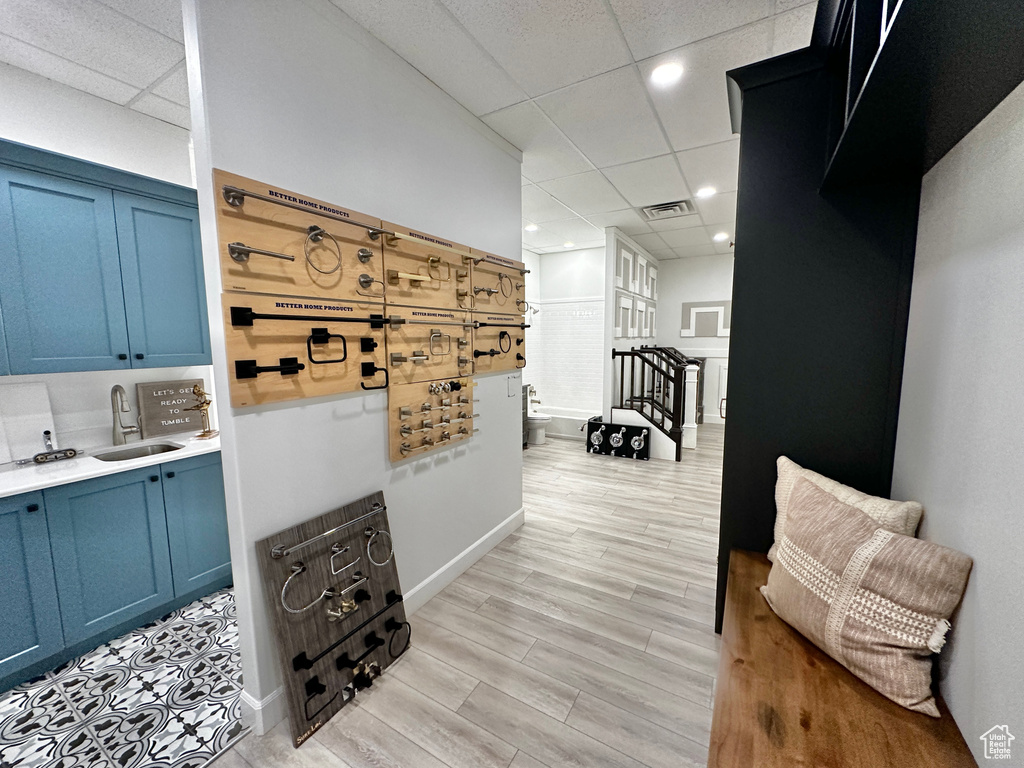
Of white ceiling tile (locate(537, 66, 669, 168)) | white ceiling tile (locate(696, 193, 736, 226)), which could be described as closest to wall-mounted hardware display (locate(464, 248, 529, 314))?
white ceiling tile (locate(537, 66, 669, 168))

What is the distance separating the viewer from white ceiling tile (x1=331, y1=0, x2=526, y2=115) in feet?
5.79

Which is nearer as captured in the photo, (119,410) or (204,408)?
(119,410)

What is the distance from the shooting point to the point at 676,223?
5137 millimetres

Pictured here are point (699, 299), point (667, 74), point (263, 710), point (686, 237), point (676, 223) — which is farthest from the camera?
point (699, 299)

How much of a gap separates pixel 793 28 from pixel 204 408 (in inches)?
156

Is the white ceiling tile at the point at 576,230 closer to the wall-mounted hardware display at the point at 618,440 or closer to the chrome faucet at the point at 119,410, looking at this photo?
the wall-mounted hardware display at the point at 618,440

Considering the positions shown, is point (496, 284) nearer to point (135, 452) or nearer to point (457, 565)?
point (457, 565)

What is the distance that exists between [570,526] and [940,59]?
318 cm

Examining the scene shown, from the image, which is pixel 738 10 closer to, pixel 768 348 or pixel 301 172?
pixel 768 348

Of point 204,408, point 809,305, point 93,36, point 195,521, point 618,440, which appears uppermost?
point 93,36

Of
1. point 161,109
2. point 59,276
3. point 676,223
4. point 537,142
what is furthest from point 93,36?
point 676,223

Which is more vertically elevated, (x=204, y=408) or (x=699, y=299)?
(x=699, y=299)

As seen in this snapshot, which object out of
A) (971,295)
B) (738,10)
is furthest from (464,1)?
(971,295)

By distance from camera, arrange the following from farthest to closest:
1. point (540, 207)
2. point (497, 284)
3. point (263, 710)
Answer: point (540, 207)
point (497, 284)
point (263, 710)
